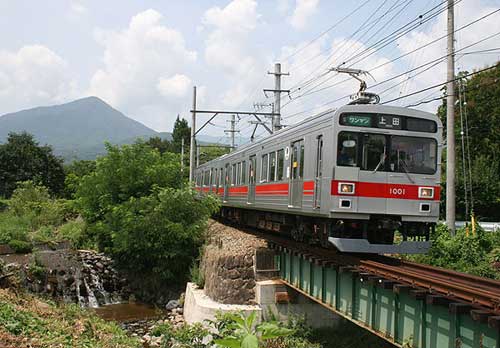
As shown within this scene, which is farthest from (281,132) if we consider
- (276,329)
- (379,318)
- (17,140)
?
(17,140)

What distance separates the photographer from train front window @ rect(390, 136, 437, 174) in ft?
38.3

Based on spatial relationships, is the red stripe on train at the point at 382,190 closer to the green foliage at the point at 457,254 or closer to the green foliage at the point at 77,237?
the green foliage at the point at 457,254

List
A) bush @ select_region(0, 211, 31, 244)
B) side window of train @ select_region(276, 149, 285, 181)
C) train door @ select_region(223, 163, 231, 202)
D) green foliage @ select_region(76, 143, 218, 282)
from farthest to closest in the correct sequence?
bush @ select_region(0, 211, 31, 244) → train door @ select_region(223, 163, 231, 202) → green foliage @ select_region(76, 143, 218, 282) → side window of train @ select_region(276, 149, 285, 181)

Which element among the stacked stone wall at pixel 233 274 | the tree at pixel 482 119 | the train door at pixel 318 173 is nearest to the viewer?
the train door at pixel 318 173

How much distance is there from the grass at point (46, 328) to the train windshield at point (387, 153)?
5.92 metres

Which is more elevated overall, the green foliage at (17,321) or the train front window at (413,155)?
the train front window at (413,155)

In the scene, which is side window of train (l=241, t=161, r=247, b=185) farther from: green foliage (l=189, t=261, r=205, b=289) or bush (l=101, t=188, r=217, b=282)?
green foliage (l=189, t=261, r=205, b=289)

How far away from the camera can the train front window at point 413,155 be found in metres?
11.7

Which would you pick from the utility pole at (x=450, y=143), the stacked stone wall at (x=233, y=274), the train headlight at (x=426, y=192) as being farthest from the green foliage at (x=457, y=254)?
the train headlight at (x=426, y=192)

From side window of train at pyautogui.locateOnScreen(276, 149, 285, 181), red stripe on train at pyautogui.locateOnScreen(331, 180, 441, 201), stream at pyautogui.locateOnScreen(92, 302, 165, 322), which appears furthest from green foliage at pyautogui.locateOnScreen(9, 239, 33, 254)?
red stripe on train at pyautogui.locateOnScreen(331, 180, 441, 201)

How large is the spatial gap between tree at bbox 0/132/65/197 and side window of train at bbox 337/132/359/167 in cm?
4363

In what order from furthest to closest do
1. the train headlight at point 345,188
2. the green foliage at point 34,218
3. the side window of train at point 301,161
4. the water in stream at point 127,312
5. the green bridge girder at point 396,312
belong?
the green foliage at point 34,218 → the water in stream at point 127,312 → the side window of train at point 301,161 → the train headlight at point 345,188 → the green bridge girder at point 396,312

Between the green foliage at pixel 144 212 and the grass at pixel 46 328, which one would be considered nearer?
the grass at pixel 46 328

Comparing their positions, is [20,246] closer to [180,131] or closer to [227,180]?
[227,180]
